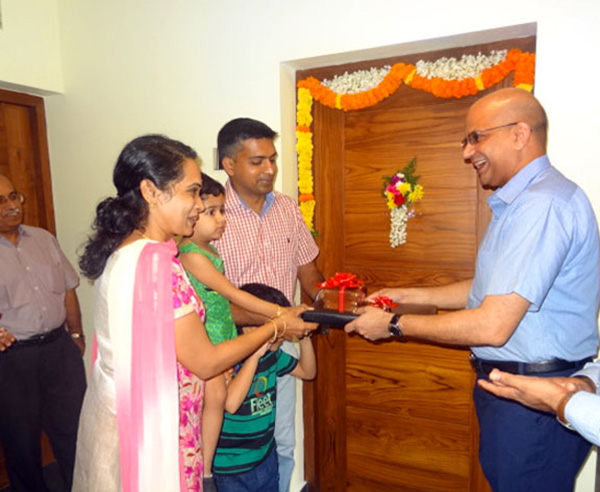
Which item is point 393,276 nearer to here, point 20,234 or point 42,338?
point 42,338

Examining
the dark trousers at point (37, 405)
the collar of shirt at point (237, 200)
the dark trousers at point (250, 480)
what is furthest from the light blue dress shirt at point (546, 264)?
the dark trousers at point (37, 405)

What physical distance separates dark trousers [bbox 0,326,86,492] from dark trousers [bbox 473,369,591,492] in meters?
2.21

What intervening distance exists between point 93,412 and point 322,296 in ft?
3.53

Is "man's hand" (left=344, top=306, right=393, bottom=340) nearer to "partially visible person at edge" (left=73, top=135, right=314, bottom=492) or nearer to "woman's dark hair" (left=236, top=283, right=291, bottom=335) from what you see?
"woman's dark hair" (left=236, top=283, right=291, bottom=335)

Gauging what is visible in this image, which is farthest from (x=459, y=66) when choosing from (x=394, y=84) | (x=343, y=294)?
(x=343, y=294)

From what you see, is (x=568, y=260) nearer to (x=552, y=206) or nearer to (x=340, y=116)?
(x=552, y=206)

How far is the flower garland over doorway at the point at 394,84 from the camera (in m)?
1.95

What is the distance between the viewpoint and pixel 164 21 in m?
2.50

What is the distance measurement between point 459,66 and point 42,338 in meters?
2.57

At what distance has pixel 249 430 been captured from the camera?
1709 mm

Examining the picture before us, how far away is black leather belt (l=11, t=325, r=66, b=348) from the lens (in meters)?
2.34

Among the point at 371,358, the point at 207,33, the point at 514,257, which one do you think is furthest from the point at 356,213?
the point at 207,33

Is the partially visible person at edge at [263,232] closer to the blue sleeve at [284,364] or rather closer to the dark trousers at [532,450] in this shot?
the blue sleeve at [284,364]

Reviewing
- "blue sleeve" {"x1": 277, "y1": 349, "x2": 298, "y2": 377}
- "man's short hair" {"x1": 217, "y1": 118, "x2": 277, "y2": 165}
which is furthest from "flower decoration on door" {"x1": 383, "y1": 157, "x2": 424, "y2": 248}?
"blue sleeve" {"x1": 277, "y1": 349, "x2": 298, "y2": 377}
